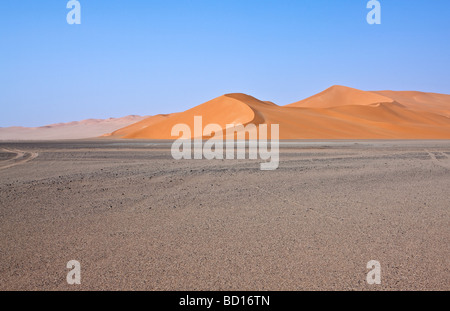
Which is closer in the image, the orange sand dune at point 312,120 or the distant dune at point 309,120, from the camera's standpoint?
the distant dune at point 309,120

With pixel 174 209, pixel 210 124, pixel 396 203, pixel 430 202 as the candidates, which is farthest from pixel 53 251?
pixel 210 124

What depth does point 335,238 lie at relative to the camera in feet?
16.8

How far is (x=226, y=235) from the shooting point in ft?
17.5

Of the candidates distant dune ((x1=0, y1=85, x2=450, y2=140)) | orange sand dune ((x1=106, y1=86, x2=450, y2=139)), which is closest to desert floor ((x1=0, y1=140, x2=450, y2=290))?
distant dune ((x1=0, y1=85, x2=450, y2=140))

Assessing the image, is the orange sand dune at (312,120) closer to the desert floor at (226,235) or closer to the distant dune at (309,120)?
the distant dune at (309,120)

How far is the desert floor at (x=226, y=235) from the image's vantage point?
3.83 m

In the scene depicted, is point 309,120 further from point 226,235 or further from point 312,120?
point 226,235

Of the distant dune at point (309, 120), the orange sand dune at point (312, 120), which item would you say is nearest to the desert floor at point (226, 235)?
the distant dune at point (309, 120)

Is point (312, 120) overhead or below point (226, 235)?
overhead

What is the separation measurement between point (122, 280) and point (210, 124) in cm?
5386

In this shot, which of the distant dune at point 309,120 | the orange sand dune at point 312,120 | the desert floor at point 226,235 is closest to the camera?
the desert floor at point 226,235

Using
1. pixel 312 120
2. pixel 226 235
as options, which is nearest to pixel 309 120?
pixel 312 120

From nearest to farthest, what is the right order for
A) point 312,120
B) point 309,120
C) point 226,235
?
point 226,235, point 309,120, point 312,120
